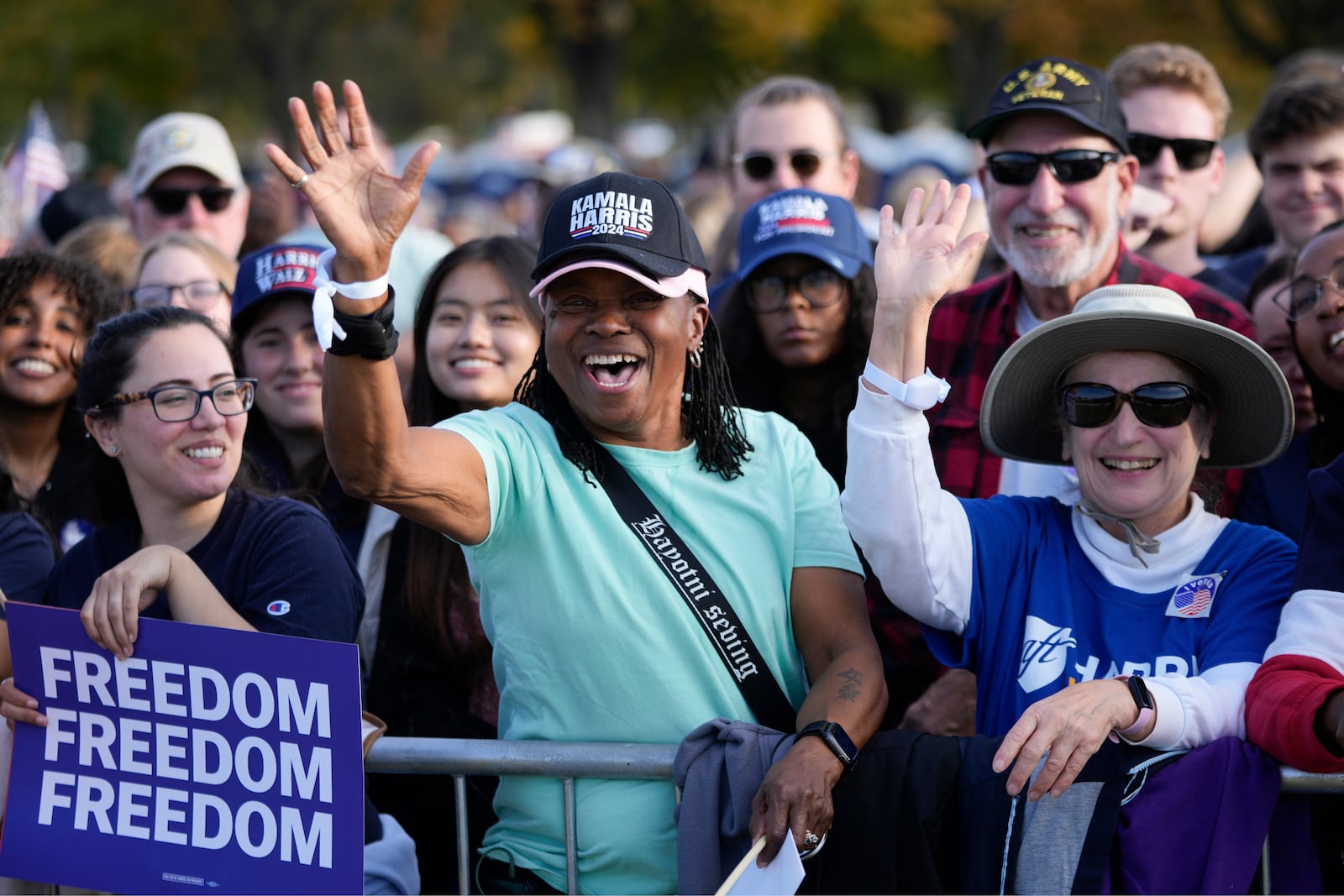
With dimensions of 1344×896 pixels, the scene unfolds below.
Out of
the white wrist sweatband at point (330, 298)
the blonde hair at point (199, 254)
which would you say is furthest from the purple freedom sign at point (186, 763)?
the blonde hair at point (199, 254)

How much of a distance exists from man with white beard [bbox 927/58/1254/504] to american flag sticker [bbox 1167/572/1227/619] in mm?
1301

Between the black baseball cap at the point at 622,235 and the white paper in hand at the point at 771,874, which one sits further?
the black baseball cap at the point at 622,235

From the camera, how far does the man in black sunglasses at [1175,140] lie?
19.2 feet

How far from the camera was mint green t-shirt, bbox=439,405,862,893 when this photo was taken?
126 inches

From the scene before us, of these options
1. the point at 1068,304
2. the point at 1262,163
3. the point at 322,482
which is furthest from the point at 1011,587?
the point at 1262,163

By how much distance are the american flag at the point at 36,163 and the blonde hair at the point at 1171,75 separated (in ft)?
22.1

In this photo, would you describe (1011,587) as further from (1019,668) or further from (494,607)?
(494,607)

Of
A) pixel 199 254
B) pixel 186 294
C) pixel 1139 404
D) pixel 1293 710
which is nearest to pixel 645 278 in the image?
pixel 1139 404

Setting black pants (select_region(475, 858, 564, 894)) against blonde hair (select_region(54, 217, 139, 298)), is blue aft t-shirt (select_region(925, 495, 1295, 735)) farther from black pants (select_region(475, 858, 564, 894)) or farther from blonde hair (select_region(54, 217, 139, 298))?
blonde hair (select_region(54, 217, 139, 298))

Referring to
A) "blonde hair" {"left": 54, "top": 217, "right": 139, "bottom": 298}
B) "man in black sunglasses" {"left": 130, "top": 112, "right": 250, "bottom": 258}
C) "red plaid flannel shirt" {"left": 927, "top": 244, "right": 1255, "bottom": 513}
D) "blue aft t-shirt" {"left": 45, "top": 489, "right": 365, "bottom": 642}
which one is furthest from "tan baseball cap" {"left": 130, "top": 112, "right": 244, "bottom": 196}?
"red plaid flannel shirt" {"left": 927, "top": 244, "right": 1255, "bottom": 513}

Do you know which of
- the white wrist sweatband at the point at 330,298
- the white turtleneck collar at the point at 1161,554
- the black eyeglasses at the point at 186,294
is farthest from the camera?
the black eyeglasses at the point at 186,294

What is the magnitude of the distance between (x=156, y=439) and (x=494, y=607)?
3.41 ft

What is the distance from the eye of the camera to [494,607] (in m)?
3.30

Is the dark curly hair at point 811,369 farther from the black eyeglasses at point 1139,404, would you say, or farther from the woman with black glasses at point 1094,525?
the black eyeglasses at point 1139,404
